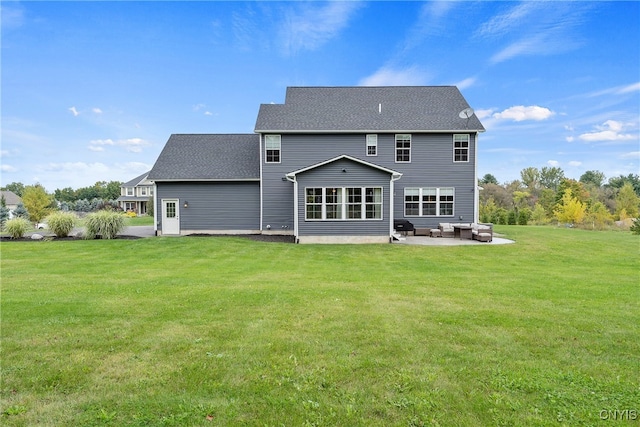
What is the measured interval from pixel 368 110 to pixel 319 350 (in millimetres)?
17659

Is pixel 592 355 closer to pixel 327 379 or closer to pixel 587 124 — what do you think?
pixel 327 379

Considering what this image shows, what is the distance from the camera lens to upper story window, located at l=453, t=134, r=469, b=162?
18141 mm

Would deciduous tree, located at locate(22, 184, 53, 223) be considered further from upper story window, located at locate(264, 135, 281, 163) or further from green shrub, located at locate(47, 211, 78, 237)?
upper story window, located at locate(264, 135, 281, 163)

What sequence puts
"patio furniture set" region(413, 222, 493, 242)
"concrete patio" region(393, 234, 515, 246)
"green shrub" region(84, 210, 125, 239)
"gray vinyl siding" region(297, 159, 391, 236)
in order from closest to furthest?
"concrete patio" region(393, 234, 515, 246), "patio furniture set" region(413, 222, 493, 242), "gray vinyl siding" region(297, 159, 391, 236), "green shrub" region(84, 210, 125, 239)

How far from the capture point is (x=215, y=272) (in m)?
8.82

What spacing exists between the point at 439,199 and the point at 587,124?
25820mm

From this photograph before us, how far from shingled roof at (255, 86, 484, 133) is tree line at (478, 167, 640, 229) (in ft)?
38.4

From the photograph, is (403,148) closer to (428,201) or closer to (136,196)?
(428,201)

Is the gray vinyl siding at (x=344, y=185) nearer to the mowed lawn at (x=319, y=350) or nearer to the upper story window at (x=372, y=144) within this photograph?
the upper story window at (x=372, y=144)

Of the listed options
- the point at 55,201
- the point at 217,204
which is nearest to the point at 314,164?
the point at 217,204

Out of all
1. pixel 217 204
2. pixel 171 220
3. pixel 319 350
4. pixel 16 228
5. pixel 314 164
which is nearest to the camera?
pixel 319 350

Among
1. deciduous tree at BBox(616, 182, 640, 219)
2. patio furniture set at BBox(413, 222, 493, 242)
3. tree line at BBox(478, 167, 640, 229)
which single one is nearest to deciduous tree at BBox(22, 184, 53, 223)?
patio furniture set at BBox(413, 222, 493, 242)

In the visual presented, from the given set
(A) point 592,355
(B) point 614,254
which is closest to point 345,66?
(B) point 614,254

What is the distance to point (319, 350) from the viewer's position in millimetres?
3789
